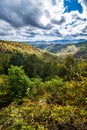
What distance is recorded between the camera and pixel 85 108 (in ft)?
56.0

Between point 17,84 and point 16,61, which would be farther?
point 16,61

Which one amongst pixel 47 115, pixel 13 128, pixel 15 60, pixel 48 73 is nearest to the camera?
pixel 13 128

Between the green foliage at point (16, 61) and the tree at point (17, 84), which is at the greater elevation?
the tree at point (17, 84)

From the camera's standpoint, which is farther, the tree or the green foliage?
the green foliage

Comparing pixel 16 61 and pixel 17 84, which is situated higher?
pixel 17 84

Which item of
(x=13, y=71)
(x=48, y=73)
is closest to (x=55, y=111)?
(x=13, y=71)

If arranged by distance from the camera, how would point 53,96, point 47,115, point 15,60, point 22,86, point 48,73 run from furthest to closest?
1. point 15,60
2. point 48,73
3. point 22,86
4. point 53,96
5. point 47,115

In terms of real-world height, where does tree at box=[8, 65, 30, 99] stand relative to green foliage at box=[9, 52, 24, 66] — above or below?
above

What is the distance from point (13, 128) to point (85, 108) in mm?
5922

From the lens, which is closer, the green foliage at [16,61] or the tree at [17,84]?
the tree at [17,84]

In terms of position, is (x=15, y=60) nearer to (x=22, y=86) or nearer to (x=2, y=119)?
(x=22, y=86)

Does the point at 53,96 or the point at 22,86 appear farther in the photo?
the point at 22,86

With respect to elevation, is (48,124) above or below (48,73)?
above

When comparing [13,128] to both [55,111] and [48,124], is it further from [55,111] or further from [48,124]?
[55,111]
